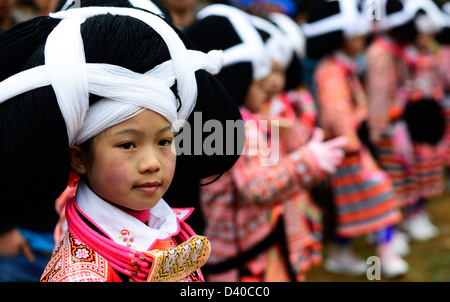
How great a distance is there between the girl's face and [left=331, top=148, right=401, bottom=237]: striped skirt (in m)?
3.03

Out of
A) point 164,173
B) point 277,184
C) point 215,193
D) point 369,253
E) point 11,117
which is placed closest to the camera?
point 11,117

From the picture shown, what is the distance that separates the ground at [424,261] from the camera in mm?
4630

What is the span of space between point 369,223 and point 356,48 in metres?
1.27

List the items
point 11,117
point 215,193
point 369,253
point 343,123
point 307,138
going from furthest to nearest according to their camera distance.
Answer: point 369,253
point 343,123
point 307,138
point 215,193
point 11,117

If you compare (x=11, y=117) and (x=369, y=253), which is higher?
(x=369, y=253)

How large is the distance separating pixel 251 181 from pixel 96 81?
56.6 inches

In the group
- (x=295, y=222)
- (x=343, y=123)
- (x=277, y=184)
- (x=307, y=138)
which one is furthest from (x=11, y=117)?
(x=343, y=123)

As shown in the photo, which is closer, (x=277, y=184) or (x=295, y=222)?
(x=277, y=184)

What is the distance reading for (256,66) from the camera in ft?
9.11

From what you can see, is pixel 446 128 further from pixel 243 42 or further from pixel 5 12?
pixel 5 12

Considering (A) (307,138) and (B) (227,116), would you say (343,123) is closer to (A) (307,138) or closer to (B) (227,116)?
(A) (307,138)

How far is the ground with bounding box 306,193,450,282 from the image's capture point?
→ 4.63 meters

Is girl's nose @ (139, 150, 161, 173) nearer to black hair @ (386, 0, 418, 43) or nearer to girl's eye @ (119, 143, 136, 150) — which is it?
girl's eye @ (119, 143, 136, 150)

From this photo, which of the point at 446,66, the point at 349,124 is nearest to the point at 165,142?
the point at 349,124
